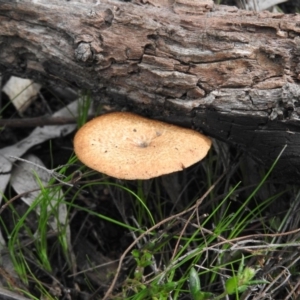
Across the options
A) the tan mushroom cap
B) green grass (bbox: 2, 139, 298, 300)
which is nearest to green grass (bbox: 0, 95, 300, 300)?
green grass (bbox: 2, 139, 298, 300)

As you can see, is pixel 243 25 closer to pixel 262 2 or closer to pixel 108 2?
pixel 108 2

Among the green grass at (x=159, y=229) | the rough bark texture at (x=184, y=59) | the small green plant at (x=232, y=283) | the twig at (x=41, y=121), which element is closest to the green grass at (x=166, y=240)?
the green grass at (x=159, y=229)

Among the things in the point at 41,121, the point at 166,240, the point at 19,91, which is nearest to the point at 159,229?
the point at 166,240

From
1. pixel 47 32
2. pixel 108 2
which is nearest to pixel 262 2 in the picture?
pixel 108 2

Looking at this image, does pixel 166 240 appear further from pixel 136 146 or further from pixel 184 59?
pixel 184 59

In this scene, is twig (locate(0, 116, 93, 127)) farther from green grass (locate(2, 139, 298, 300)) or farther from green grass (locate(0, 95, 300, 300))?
green grass (locate(2, 139, 298, 300))

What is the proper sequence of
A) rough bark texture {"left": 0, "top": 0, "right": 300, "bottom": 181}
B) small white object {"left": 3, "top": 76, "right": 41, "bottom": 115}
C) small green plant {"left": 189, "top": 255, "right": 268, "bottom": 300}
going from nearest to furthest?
small green plant {"left": 189, "top": 255, "right": 268, "bottom": 300} < rough bark texture {"left": 0, "top": 0, "right": 300, "bottom": 181} < small white object {"left": 3, "top": 76, "right": 41, "bottom": 115}
